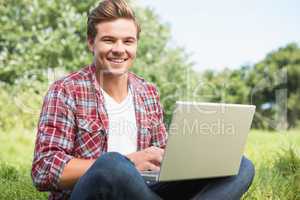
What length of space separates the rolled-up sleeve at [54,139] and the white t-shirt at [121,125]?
0.22m

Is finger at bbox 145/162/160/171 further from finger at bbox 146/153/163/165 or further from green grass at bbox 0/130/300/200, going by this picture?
green grass at bbox 0/130/300/200

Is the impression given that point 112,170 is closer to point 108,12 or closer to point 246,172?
point 246,172

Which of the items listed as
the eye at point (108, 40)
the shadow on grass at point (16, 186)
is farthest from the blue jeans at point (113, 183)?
the shadow on grass at point (16, 186)

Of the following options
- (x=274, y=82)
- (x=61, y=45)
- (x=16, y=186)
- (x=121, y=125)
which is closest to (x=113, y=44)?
(x=121, y=125)

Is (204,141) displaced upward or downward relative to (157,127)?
upward

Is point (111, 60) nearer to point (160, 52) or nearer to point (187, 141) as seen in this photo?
point (187, 141)

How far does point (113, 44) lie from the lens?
2.25 metres

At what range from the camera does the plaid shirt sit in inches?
72.9

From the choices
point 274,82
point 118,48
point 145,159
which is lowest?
point 274,82

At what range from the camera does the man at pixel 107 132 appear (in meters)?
1.65

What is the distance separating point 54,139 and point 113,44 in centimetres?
60

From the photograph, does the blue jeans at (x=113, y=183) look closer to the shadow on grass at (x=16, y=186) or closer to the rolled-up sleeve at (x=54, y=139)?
the rolled-up sleeve at (x=54, y=139)

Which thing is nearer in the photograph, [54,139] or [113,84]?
[54,139]

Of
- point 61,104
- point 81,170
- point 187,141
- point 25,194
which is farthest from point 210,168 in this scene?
point 25,194
